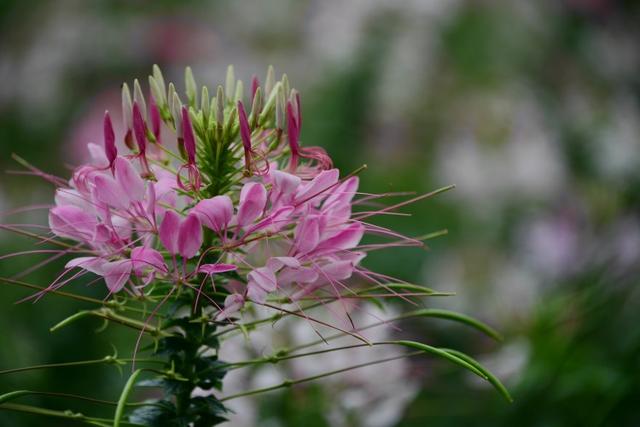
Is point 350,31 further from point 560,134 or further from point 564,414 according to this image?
point 564,414

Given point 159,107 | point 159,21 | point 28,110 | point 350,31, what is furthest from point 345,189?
point 159,21

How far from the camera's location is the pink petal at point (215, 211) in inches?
19.6

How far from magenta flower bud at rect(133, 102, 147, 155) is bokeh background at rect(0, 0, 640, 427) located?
0.44 metres

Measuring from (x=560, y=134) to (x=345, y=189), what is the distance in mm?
1637

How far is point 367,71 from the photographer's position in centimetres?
206

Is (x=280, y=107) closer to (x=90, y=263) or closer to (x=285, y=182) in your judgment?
(x=285, y=182)

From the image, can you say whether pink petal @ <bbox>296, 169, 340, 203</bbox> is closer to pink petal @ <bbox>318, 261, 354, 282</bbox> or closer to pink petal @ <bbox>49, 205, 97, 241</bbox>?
pink petal @ <bbox>318, 261, 354, 282</bbox>

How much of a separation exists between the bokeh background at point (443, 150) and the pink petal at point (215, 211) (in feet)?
1.41

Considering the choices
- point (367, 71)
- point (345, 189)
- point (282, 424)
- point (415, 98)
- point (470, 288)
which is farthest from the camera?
point (415, 98)

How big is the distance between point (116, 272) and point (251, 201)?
0.10 meters

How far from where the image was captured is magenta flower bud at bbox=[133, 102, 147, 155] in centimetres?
53

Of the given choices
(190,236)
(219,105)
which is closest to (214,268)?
(190,236)

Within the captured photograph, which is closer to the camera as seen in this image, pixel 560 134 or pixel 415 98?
pixel 560 134

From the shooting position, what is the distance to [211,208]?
1.64 feet
